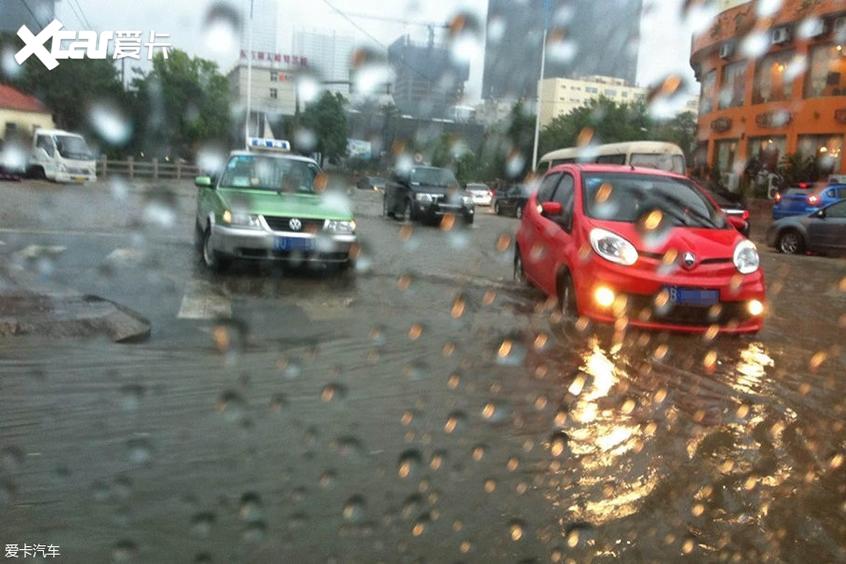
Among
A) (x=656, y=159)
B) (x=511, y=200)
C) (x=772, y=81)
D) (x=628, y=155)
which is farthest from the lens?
(x=772, y=81)

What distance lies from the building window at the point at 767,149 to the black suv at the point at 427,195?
9489mm

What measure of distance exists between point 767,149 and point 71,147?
18.6 meters

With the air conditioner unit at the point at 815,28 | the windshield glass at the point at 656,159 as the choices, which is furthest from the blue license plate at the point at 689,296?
the air conditioner unit at the point at 815,28

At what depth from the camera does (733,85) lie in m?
20.6

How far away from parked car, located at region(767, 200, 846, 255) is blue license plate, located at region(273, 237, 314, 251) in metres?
9.62

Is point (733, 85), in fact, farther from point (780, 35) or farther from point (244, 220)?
point (244, 220)

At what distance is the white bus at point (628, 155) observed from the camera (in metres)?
14.1

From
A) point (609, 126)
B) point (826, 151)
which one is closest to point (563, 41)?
point (609, 126)

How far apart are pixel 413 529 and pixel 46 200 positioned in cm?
1499

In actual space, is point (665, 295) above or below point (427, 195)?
below

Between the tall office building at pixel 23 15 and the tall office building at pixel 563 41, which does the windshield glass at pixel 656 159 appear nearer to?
the tall office building at pixel 563 41

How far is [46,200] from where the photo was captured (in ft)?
51.3

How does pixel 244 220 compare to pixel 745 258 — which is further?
pixel 244 220

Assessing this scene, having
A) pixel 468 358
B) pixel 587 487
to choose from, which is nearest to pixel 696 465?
pixel 587 487
